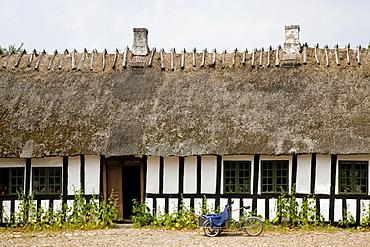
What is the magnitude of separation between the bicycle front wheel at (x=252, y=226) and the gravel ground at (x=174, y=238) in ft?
0.59

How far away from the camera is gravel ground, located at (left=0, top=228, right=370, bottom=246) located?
13.4 metres

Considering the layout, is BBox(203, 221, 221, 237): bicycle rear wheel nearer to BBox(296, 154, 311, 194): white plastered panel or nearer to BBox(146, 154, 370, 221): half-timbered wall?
BBox(146, 154, 370, 221): half-timbered wall

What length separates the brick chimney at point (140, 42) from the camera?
20.1 meters

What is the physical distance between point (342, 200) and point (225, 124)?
425 centimetres

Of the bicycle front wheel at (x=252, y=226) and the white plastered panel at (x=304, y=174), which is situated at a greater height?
the white plastered panel at (x=304, y=174)

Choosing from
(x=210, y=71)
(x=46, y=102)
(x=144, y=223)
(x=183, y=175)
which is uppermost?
(x=210, y=71)

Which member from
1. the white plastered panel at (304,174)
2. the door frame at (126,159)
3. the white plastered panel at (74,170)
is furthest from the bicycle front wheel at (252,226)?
the white plastered panel at (74,170)

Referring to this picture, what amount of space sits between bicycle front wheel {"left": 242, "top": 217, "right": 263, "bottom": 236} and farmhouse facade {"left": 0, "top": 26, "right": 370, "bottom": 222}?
179 cm

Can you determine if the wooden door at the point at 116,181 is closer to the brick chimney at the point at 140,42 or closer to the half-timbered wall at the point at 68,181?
the half-timbered wall at the point at 68,181

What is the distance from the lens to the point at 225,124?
1695cm

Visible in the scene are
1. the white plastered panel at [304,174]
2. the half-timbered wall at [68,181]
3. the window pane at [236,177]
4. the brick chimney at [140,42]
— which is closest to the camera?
the white plastered panel at [304,174]

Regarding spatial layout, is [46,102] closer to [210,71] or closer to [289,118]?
[210,71]

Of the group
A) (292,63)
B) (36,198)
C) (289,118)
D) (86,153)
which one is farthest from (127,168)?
(292,63)

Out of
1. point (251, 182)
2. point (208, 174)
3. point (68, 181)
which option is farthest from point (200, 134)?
point (68, 181)
